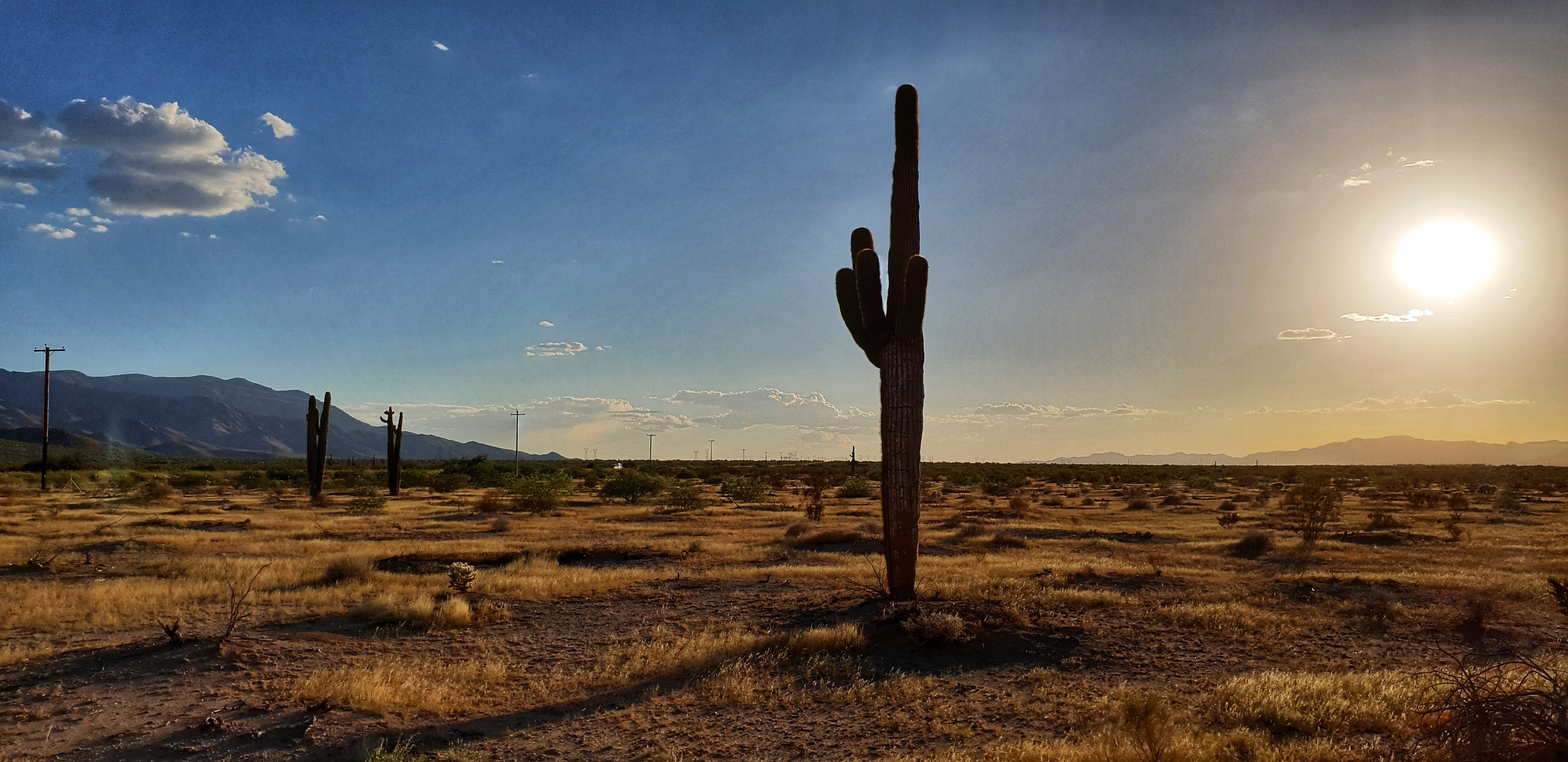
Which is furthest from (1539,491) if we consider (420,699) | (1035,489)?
(420,699)

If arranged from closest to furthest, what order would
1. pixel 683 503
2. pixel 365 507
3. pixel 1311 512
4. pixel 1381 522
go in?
1. pixel 1311 512
2. pixel 1381 522
3. pixel 365 507
4. pixel 683 503

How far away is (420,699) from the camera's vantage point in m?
8.52

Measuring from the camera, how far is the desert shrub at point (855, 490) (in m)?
46.1

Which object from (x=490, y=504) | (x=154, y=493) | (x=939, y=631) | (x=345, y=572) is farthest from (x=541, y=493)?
(x=939, y=631)

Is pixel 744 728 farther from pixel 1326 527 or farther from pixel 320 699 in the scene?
pixel 1326 527

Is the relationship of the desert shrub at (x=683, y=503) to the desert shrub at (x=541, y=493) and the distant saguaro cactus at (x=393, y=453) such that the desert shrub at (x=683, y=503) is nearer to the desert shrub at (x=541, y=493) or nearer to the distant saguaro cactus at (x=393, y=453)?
the desert shrub at (x=541, y=493)

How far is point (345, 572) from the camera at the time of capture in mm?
16422

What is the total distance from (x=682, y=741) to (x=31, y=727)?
20.5ft

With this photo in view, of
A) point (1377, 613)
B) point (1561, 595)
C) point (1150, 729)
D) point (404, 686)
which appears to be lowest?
point (1377, 613)

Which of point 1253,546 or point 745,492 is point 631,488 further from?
point 1253,546

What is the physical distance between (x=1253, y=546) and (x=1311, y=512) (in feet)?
16.7

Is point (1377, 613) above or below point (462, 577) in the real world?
below

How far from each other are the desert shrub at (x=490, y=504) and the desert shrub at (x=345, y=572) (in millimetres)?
18602

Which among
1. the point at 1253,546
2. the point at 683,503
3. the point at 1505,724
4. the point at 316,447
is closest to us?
the point at 1505,724
